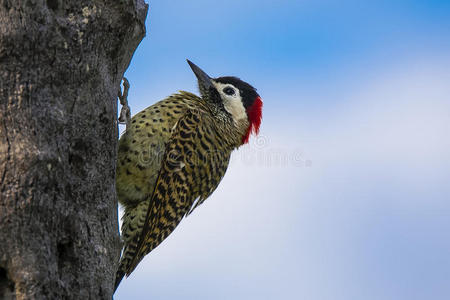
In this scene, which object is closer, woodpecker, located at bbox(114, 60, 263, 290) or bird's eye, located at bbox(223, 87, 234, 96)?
woodpecker, located at bbox(114, 60, 263, 290)

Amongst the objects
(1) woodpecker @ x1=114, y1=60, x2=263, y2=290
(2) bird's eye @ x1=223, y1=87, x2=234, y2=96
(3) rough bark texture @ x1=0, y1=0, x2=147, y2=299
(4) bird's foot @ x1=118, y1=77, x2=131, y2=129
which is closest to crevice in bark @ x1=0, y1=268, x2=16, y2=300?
(3) rough bark texture @ x1=0, y1=0, x2=147, y2=299

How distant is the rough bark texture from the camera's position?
2.60 m

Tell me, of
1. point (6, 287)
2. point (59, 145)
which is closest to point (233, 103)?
point (59, 145)

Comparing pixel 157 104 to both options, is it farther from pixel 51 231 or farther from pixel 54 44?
pixel 51 231

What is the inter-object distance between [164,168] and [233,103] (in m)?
1.26

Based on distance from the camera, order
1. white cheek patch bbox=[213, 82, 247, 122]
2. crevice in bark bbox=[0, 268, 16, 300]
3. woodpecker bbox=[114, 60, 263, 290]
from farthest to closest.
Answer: white cheek patch bbox=[213, 82, 247, 122]
woodpecker bbox=[114, 60, 263, 290]
crevice in bark bbox=[0, 268, 16, 300]

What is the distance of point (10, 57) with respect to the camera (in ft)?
9.04

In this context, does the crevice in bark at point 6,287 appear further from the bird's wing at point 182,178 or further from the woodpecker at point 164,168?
the bird's wing at point 182,178

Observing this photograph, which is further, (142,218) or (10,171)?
(142,218)

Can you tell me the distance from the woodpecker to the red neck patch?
460 millimetres

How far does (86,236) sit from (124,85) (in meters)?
1.86

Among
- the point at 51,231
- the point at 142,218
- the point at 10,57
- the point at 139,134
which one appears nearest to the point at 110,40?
the point at 10,57

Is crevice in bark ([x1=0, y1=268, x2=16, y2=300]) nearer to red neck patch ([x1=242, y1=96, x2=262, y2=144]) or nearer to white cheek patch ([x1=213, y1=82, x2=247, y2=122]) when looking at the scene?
white cheek patch ([x1=213, y1=82, x2=247, y2=122])

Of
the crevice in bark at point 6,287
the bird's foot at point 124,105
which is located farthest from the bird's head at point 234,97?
the crevice in bark at point 6,287
